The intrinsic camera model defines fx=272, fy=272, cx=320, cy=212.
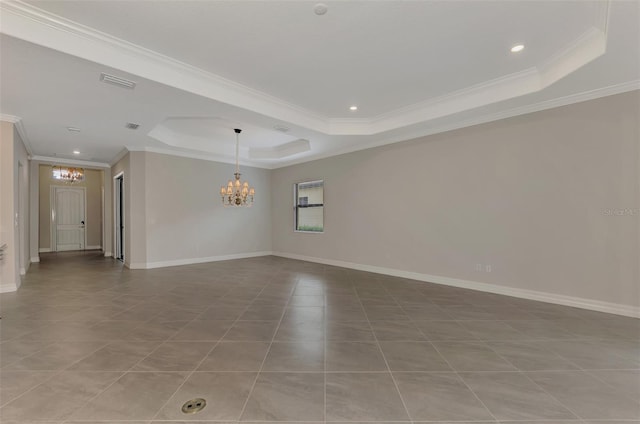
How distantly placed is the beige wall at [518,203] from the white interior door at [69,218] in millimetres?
10466

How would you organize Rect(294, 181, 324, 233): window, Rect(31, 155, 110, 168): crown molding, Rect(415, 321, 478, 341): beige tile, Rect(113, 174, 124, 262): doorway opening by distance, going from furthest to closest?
Rect(113, 174, 124, 262): doorway opening → Rect(31, 155, 110, 168): crown molding → Rect(294, 181, 324, 233): window → Rect(415, 321, 478, 341): beige tile

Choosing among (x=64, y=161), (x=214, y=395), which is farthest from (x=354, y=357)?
(x=64, y=161)

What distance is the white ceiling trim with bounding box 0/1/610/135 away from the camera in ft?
8.23

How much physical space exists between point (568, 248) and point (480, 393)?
3096mm

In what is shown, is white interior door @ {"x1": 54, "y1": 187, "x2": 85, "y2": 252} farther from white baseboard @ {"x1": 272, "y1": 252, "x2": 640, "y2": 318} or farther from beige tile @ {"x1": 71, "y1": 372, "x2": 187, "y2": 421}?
beige tile @ {"x1": 71, "y1": 372, "x2": 187, "y2": 421}

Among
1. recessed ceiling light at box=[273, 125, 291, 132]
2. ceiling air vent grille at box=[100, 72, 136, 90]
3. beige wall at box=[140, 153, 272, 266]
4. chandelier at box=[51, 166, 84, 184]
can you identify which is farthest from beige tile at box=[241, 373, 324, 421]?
chandelier at box=[51, 166, 84, 184]

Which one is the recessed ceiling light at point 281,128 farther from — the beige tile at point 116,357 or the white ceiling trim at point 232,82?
the beige tile at point 116,357

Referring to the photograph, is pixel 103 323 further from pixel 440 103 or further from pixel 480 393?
pixel 440 103

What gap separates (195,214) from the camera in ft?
23.6

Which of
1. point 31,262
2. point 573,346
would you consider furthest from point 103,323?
point 31,262

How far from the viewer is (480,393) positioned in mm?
1911

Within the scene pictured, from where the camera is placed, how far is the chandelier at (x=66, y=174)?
9500 millimetres

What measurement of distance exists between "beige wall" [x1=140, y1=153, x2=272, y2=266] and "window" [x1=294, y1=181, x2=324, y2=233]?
4.12 feet

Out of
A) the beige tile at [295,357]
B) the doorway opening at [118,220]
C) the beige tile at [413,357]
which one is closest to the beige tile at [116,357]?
the beige tile at [295,357]
